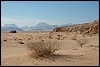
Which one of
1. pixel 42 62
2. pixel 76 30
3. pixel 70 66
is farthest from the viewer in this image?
pixel 76 30

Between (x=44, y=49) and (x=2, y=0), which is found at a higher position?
(x=2, y=0)

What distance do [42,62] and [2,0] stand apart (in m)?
3.53

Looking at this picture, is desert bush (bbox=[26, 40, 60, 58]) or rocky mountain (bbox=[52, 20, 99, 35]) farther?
rocky mountain (bbox=[52, 20, 99, 35])

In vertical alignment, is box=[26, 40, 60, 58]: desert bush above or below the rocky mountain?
above

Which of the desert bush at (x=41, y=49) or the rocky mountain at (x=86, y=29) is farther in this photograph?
the rocky mountain at (x=86, y=29)

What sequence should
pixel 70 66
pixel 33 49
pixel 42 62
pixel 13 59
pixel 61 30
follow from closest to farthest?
pixel 70 66 → pixel 42 62 → pixel 13 59 → pixel 33 49 → pixel 61 30

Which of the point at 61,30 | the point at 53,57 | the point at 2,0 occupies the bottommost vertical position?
the point at 61,30

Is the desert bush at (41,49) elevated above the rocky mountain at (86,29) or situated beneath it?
elevated above

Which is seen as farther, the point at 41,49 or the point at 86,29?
the point at 86,29

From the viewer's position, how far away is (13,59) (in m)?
12.8

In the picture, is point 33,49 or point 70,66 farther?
point 33,49

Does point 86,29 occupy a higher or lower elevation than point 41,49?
lower

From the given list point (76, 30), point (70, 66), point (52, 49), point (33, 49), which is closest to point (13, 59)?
point (33, 49)

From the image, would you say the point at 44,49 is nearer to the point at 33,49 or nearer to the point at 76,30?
the point at 33,49
